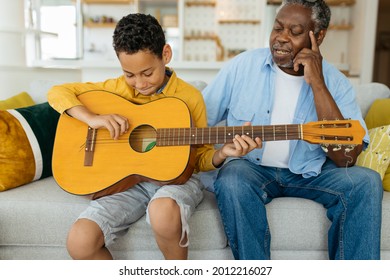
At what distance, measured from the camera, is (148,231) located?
1390 mm

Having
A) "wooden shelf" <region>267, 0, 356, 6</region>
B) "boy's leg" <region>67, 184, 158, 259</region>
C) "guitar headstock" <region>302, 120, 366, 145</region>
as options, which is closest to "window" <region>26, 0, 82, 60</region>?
"wooden shelf" <region>267, 0, 356, 6</region>

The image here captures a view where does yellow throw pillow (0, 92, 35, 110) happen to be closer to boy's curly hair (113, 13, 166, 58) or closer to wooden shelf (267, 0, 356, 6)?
boy's curly hair (113, 13, 166, 58)

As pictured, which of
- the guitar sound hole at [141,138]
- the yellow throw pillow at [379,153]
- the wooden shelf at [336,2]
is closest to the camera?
the guitar sound hole at [141,138]

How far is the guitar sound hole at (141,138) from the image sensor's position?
137cm

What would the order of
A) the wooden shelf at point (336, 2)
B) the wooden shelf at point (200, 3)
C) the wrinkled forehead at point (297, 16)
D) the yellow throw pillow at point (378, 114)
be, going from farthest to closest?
1. the wooden shelf at point (200, 3)
2. the wooden shelf at point (336, 2)
3. the yellow throw pillow at point (378, 114)
4. the wrinkled forehead at point (297, 16)

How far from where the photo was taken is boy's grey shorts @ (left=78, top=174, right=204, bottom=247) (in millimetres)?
1250

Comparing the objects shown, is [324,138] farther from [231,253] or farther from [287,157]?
[231,253]

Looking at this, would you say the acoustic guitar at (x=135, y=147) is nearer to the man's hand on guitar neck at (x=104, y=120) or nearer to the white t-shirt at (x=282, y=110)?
the man's hand on guitar neck at (x=104, y=120)

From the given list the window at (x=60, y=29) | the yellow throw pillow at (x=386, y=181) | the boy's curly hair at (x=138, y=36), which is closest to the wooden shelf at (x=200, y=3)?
the window at (x=60, y=29)

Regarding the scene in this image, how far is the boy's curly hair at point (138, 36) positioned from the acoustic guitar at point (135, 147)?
177 mm

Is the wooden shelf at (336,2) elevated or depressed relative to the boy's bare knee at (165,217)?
elevated

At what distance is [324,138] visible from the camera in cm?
117

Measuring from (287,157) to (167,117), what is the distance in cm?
47

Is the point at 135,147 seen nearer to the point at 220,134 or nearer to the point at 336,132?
the point at 220,134
